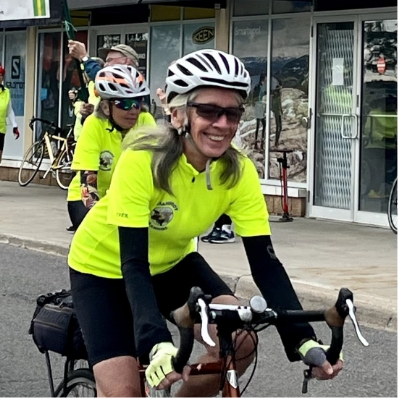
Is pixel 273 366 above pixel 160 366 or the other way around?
the other way around

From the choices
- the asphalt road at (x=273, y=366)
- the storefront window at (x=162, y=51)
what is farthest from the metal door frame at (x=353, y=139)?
the asphalt road at (x=273, y=366)

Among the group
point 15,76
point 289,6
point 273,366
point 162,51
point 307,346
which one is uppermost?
point 289,6

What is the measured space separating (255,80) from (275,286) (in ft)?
41.0

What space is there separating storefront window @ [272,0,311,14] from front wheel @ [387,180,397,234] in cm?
305

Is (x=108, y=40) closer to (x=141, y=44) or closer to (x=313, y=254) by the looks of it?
(x=141, y=44)

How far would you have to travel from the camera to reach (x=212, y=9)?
16656 mm

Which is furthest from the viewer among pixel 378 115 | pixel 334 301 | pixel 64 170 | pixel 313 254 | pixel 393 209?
pixel 64 170

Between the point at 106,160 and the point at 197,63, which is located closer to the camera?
the point at 197,63

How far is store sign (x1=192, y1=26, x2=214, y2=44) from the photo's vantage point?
55.3 ft

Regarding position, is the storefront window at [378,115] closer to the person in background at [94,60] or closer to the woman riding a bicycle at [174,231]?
the person in background at [94,60]

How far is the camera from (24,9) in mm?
17906

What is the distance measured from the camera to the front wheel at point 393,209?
44.3ft

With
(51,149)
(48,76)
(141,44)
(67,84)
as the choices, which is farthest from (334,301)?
(48,76)

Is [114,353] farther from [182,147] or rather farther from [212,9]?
[212,9]
